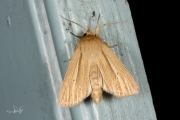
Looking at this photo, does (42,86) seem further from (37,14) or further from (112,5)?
(112,5)

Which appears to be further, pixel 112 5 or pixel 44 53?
pixel 112 5

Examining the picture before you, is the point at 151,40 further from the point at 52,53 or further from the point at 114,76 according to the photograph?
the point at 52,53

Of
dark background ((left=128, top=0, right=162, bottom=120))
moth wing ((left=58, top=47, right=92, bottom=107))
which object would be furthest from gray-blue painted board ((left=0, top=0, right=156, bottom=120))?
dark background ((left=128, top=0, right=162, bottom=120))

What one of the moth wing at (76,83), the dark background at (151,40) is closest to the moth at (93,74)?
the moth wing at (76,83)

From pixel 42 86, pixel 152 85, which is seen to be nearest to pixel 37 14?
pixel 42 86

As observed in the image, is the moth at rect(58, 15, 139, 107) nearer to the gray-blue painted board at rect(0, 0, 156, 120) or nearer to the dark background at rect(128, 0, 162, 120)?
the gray-blue painted board at rect(0, 0, 156, 120)

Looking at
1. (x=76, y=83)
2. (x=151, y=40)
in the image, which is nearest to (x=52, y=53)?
(x=76, y=83)
